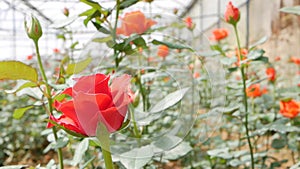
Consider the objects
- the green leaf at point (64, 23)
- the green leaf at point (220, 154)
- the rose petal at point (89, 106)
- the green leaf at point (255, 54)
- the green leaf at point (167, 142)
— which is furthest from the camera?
the green leaf at point (220, 154)

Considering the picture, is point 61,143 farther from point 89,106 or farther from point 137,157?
point 89,106

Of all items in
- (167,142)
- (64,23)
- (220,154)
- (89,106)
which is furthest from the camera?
(220,154)

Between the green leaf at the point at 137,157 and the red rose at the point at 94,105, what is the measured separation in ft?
0.49

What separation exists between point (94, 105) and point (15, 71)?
13cm

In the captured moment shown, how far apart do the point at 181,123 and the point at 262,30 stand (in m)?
4.89

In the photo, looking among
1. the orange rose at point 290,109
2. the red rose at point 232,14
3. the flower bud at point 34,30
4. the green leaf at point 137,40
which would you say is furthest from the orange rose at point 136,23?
the orange rose at point 290,109

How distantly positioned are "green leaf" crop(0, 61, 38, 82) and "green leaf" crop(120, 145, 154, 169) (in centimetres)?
16

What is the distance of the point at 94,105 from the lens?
0.33 meters

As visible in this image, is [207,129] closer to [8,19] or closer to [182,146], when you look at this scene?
[182,146]

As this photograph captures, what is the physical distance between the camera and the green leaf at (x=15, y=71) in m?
0.39

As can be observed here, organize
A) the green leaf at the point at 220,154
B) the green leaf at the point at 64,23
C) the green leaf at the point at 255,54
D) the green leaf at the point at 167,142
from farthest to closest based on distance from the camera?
the green leaf at the point at 220,154
the green leaf at the point at 255,54
the green leaf at the point at 64,23
the green leaf at the point at 167,142

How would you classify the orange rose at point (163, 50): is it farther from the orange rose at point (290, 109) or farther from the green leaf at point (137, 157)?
the orange rose at point (290, 109)

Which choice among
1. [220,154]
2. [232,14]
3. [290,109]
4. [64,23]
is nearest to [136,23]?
[64,23]

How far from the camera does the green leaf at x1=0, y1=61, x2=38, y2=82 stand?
394 mm
